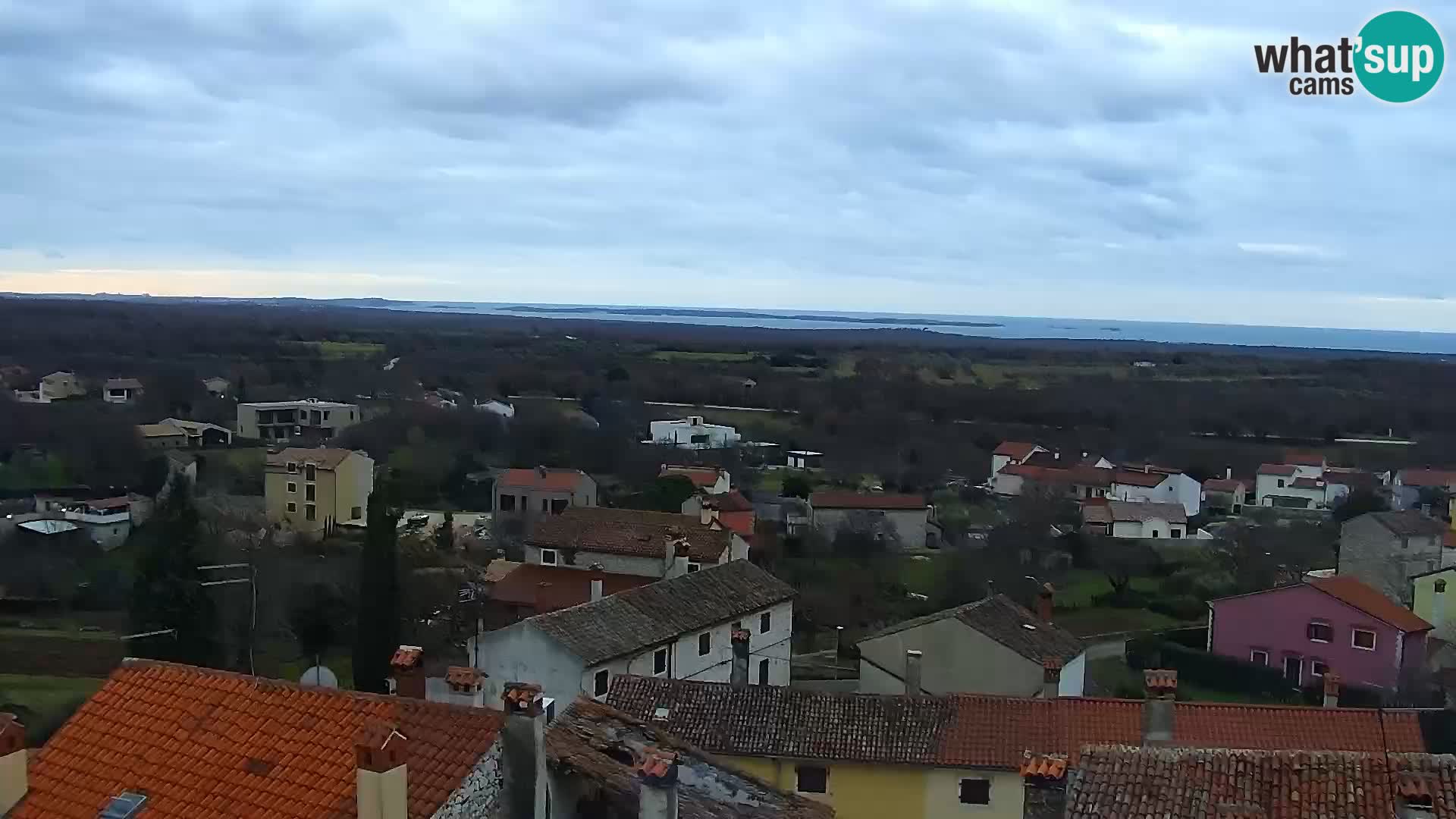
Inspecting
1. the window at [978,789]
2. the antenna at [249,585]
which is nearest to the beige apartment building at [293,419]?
the antenna at [249,585]

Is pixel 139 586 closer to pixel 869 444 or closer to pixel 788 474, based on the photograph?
pixel 788 474

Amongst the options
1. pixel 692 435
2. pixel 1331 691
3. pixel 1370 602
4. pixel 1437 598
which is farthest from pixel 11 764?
pixel 692 435

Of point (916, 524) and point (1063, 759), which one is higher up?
point (1063, 759)

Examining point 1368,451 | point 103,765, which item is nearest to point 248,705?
point 103,765

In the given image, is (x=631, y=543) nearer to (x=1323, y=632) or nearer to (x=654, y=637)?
(x=654, y=637)

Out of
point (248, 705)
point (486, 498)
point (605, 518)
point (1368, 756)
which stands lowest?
point (486, 498)

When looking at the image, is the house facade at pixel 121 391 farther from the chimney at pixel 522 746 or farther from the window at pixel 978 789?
the chimney at pixel 522 746

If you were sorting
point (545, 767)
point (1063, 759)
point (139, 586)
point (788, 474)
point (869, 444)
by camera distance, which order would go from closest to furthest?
point (545, 767), point (1063, 759), point (139, 586), point (788, 474), point (869, 444)
